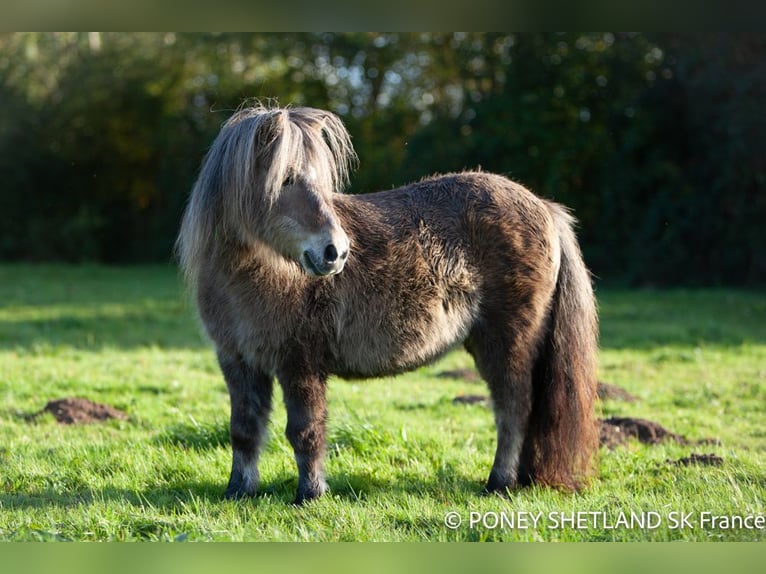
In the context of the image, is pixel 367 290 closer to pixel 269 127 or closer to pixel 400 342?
pixel 400 342

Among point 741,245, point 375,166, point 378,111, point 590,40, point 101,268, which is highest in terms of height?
point 590,40

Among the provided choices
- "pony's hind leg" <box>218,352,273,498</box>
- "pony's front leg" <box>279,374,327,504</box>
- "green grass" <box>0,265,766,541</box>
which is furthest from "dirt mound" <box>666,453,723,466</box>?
"pony's hind leg" <box>218,352,273,498</box>

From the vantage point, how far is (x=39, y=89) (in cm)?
A: 2825

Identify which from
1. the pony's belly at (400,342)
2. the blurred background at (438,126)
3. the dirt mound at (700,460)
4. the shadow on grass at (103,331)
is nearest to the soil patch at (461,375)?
the shadow on grass at (103,331)

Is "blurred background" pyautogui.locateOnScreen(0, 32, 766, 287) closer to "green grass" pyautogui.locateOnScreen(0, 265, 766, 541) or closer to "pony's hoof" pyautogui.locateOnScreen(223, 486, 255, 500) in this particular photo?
"green grass" pyautogui.locateOnScreen(0, 265, 766, 541)

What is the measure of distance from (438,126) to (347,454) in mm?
18078

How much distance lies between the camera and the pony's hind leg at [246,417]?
544 cm

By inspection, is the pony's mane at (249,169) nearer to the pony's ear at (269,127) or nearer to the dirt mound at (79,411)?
the pony's ear at (269,127)

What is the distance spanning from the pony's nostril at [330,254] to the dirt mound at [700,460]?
127 inches

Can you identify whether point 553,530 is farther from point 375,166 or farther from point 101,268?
point 101,268

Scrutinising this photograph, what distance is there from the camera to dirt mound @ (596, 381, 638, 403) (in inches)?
355

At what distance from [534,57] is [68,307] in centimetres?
1356

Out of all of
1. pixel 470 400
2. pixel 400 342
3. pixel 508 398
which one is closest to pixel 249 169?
pixel 400 342

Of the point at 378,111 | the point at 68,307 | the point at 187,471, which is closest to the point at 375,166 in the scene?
the point at 378,111
